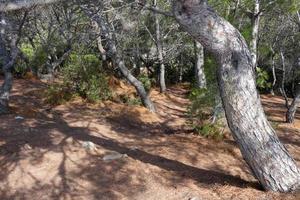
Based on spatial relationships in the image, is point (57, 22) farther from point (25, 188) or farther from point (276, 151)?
point (276, 151)

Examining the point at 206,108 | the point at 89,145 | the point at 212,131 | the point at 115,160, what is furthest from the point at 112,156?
the point at 206,108

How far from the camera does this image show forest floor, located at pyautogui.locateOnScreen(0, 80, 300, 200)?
566cm

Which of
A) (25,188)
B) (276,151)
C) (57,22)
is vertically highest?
(57,22)

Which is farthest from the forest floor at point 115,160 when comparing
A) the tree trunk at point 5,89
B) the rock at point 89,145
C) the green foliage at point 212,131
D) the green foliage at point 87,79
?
the green foliage at point 87,79

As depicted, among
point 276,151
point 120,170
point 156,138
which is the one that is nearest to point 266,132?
point 276,151

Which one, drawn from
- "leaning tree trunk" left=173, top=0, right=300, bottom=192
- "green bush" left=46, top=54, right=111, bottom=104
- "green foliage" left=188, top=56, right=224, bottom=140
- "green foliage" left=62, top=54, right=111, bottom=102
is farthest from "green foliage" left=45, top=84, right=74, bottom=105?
"leaning tree trunk" left=173, top=0, right=300, bottom=192

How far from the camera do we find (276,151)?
506 centimetres

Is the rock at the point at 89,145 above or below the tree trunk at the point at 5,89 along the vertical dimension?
below

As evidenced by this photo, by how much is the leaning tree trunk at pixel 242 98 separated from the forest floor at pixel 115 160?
13.0 inches

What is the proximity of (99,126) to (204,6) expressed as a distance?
5.34m

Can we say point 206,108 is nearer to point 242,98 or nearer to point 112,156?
point 112,156

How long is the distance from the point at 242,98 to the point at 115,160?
260 centimetres

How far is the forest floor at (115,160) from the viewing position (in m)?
5.66

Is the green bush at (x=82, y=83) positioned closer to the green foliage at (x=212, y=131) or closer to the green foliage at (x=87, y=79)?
the green foliage at (x=87, y=79)
